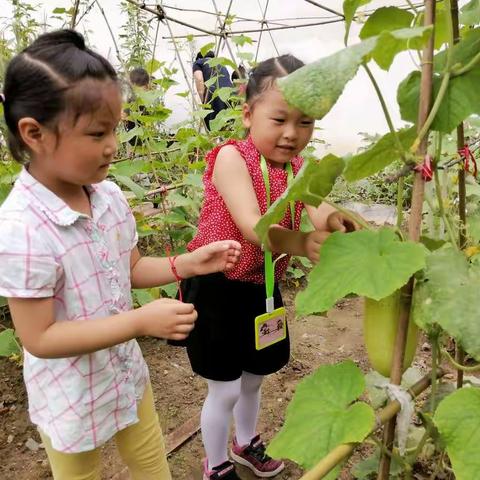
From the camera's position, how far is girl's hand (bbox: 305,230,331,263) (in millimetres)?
893

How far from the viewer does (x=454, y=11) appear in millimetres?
742

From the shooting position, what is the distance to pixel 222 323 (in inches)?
54.1

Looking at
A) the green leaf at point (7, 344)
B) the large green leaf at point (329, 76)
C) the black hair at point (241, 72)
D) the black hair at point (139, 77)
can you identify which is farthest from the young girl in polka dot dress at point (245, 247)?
the black hair at point (139, 77)

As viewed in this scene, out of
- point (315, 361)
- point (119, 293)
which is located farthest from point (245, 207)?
point (315, 361)

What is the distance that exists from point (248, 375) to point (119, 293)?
0.60 metres

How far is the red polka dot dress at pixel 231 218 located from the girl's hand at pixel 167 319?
0.40 metres

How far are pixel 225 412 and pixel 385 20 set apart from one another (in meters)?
1.09

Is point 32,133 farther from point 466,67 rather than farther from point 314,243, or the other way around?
point 466,67

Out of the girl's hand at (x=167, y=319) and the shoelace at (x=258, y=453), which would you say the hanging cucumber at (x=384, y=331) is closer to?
the girl's hand at (x=167, y=319)

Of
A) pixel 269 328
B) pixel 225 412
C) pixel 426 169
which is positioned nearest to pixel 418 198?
pixel 426 169

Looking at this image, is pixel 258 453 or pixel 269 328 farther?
pixel 258 453

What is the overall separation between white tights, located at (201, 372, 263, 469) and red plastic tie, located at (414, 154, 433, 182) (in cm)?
95

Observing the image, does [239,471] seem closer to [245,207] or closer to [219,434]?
[219,434]

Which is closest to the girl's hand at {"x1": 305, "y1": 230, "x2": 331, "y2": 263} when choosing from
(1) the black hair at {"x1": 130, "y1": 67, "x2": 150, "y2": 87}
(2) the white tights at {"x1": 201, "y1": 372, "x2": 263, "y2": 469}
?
(2) the white tights at {"x1": 201, "y1": 372, "x2": 263, "y2": 469}
